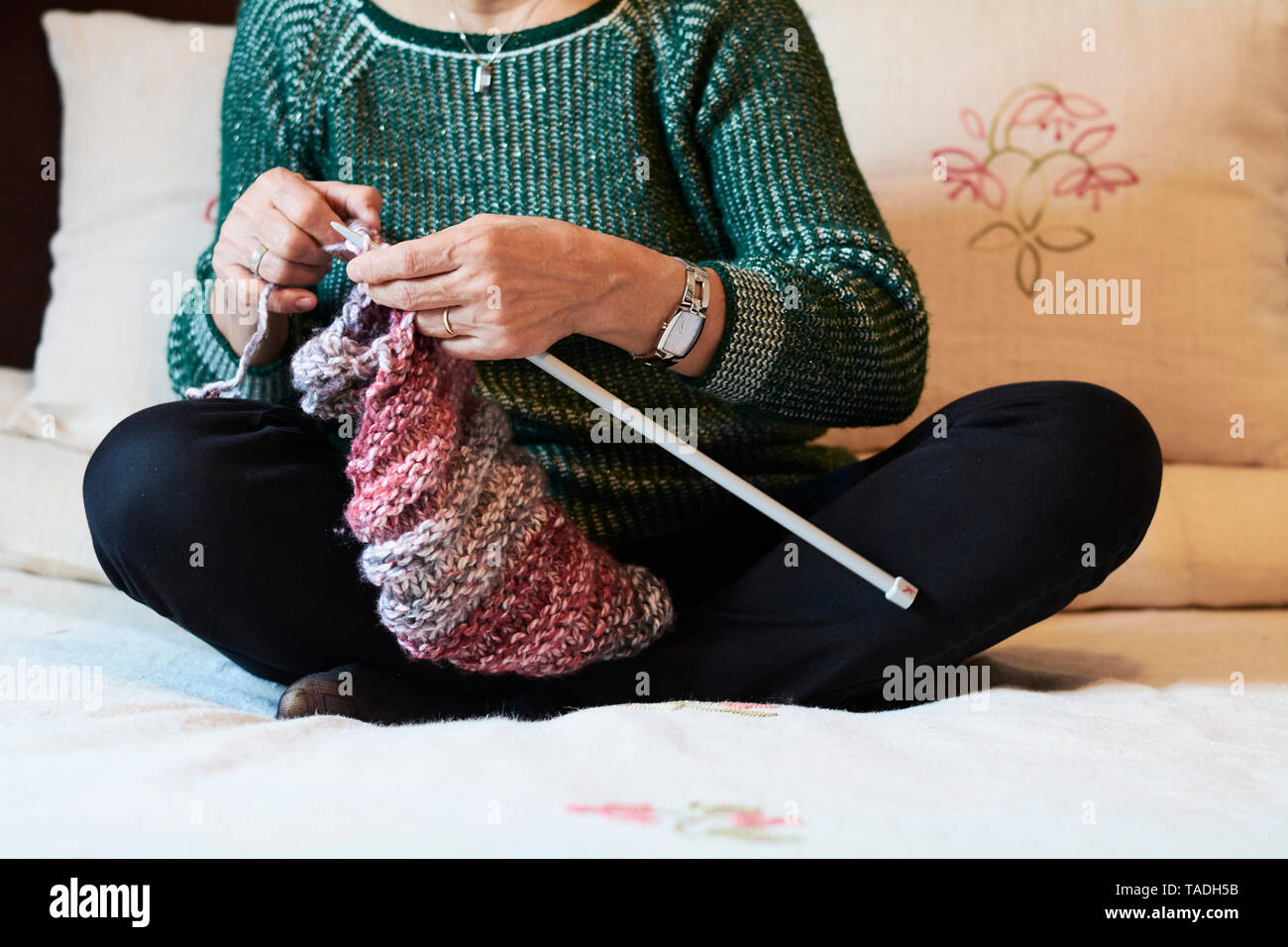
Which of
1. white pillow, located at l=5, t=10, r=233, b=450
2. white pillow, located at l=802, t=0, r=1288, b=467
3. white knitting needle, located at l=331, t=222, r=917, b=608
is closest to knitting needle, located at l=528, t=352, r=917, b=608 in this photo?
white knitting needle, located at l=331, t=222, r=917, b=608

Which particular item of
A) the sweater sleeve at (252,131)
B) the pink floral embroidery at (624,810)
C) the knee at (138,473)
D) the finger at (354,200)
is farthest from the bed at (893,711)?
the finger at (354,200)

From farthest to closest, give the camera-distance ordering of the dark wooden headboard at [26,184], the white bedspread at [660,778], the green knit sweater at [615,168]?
the dark wooden headboard at [26,184], the green knit sweater at [615,168], the white bedspread at [660,778]

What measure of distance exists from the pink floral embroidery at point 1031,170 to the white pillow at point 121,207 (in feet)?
2.63

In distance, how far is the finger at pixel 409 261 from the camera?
640mm

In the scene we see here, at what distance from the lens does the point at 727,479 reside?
707 millimetres

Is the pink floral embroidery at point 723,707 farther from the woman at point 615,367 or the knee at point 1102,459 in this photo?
the knee at point 1102,459

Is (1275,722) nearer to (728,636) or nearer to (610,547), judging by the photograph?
(728,636)

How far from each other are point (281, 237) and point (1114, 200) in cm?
86

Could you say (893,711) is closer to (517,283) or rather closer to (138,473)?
(517,283)

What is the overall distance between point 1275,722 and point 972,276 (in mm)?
594

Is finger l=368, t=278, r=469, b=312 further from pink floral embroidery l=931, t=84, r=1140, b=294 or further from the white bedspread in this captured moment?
pink floral embroidery l=931, t=84, r=1140, b=294

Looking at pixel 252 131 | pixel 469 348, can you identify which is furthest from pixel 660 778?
pixel 252 131

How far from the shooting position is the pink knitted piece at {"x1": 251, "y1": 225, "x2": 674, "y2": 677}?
658 mm
